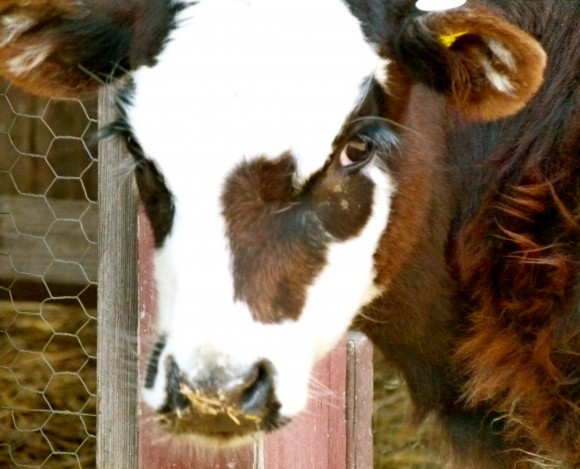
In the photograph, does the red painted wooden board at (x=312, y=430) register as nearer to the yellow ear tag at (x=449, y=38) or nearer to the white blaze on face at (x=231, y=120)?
the white blaze on face at (x=231, y=120)

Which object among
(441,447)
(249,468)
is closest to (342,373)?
(441,447)

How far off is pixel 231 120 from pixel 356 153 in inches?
9.9

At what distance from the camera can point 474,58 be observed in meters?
1.71

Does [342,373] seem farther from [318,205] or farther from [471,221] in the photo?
[318,205]

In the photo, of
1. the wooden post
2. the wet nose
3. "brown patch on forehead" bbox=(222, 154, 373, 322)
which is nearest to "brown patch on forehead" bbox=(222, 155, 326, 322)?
"brown patch on forehead" bbox=(222, 154, 373, 322)

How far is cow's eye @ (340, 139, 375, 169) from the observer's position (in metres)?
1.67

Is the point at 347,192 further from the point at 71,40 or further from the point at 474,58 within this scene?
the point at 71,40

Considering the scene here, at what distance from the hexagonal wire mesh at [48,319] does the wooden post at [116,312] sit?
1861 millimetres

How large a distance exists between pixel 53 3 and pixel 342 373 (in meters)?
0.97

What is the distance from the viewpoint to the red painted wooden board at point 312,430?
74.1 inches

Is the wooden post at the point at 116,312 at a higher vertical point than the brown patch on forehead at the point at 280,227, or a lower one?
lower

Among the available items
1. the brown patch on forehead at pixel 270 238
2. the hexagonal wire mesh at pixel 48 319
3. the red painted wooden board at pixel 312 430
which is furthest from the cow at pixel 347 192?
the hexagonal wire mesh at pixel 48 319

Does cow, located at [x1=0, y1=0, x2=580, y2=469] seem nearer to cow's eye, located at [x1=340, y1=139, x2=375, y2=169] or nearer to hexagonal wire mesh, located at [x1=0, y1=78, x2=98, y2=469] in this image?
cow's eye, located at [x1=340, y1=139, x2=375, y2=169]

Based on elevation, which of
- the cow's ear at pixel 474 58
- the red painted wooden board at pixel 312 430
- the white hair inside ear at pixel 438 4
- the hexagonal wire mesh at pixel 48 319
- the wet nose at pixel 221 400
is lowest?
the hexagonal wire mesh at pixel 48 319
